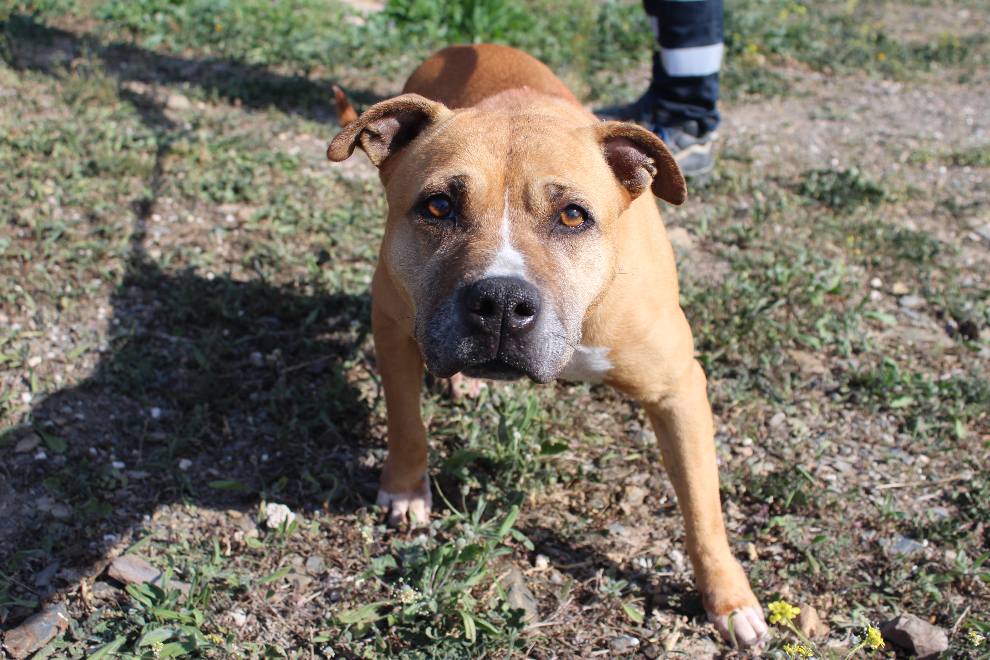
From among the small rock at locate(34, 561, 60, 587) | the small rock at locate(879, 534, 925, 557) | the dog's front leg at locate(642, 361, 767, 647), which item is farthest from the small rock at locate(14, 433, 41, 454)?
the small rock at locate(879, 534, 925, 557)

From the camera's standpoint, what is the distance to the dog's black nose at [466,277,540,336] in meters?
2.50

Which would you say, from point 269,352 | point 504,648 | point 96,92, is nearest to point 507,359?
point 504,648

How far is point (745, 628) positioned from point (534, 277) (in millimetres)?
1607

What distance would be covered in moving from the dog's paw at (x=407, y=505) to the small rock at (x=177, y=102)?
452 centimetres

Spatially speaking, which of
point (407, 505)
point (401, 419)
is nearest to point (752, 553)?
point (407, 505)

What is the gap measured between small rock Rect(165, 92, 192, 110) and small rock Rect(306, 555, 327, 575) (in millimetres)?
4701

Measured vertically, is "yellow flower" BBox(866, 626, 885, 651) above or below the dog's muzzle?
below

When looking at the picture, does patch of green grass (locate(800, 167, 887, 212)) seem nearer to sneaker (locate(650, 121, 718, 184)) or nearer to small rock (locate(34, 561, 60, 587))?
sneaker (locate(650, 121, 718, 184))

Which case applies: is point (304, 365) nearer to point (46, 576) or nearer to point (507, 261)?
point (46, 576)

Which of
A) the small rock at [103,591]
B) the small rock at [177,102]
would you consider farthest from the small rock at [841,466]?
the small rock at [177,102]

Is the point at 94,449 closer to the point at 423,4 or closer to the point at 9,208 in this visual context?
the point at 9,208

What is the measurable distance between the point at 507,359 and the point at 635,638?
4.17 ft

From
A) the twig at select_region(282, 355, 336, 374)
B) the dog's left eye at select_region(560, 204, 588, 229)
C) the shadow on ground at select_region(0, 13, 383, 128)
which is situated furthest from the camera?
A: the shadow on ground at select_region(0, 13, 383, 128)

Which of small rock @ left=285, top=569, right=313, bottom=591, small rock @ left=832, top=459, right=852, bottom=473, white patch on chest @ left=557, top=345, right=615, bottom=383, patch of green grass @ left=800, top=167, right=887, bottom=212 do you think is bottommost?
small rock @ left=832, top=459, right=852, bottom=473
